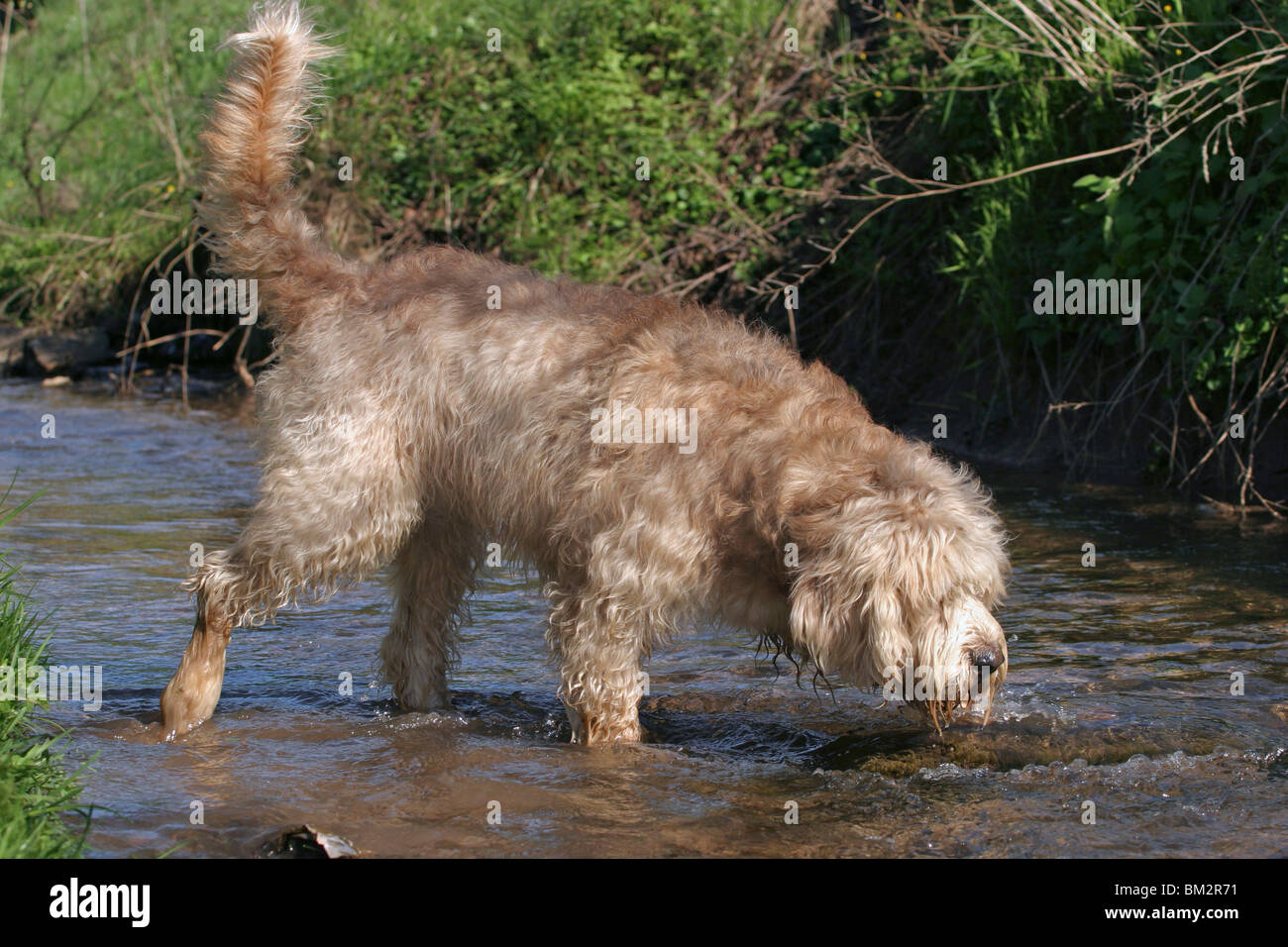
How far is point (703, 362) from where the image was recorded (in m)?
5.03

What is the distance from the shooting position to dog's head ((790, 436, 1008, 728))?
448 cm

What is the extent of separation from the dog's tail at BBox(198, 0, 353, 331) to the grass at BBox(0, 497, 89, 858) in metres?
1.52

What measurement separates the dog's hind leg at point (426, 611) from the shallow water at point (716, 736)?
0.45 feet

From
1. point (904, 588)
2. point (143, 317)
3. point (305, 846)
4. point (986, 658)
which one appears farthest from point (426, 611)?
point (143, 317)

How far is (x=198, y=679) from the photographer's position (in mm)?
5391

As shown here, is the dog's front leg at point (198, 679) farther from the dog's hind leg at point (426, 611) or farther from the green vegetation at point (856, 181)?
the green vegetation at point (856, 181)

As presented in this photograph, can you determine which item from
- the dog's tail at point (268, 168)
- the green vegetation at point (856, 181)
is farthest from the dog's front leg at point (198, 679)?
the green vegetation at point (856, 181)

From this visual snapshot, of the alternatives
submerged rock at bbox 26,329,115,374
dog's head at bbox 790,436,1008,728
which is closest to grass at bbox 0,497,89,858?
dog's head at bbox 790,436,1008,728

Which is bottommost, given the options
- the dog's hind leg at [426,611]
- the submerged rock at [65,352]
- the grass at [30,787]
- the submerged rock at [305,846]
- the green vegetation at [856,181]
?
the submerged rock at [305,846]

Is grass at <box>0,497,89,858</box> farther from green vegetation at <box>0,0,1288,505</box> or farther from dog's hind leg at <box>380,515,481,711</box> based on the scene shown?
green vegetation at <box>0,0,1288,505</box>

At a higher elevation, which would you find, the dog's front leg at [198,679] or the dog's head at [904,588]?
the dog's head at [904,588]

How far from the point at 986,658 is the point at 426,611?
88.8 inches

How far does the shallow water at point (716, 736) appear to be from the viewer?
443 centimetres

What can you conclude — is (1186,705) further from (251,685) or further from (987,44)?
(987,44)
